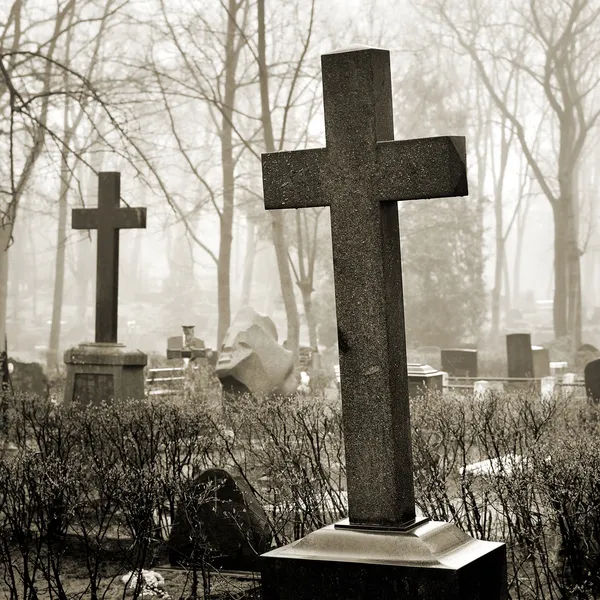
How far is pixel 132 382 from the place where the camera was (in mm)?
11477

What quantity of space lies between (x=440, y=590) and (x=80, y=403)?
837 cm

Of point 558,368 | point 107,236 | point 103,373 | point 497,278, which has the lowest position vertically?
A: point 103,373

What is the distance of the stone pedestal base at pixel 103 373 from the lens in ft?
37.2

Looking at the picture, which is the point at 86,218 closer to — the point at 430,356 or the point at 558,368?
the point at 558,368

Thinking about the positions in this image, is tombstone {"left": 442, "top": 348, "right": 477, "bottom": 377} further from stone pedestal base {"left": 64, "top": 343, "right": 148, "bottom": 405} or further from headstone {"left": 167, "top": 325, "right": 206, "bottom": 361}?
stone pedestal base {"left": 64, "top": 343, "right": 148, "bottom": 405}

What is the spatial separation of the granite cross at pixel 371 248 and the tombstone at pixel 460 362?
17.0 metres

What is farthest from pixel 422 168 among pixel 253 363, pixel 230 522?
pixel 253 363

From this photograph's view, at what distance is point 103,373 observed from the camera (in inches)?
449

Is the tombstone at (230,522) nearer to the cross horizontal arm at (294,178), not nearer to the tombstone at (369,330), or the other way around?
the tombstone at (369,330)

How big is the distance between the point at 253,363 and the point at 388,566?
10.1m

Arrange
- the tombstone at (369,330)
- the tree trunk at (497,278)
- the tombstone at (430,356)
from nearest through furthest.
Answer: the tombstone at (369,330), the tombstone at (430,356), the tree trunk at (497,278)

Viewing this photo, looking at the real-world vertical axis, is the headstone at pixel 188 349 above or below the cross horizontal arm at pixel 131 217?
below

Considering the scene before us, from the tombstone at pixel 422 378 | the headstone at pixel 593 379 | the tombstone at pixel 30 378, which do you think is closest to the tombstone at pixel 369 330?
the headstone at pixel 593 379

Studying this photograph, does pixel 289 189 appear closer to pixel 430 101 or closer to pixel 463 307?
pixel 463 307
